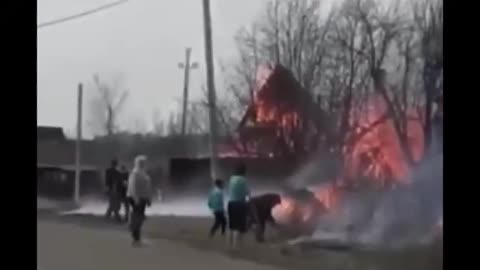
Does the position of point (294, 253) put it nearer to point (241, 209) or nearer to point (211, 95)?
point (241, 209)

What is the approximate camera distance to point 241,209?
11914 millimetres

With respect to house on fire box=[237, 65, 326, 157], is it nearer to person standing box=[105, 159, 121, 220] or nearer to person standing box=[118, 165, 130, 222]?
person standing box=[118, 165, 130, 222]

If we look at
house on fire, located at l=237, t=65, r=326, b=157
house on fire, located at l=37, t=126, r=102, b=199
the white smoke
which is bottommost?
the white smoke

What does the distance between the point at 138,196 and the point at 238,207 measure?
1191mm

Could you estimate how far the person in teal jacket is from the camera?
12.1 metres

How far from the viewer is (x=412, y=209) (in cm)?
1155

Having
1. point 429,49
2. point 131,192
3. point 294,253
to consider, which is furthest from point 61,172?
point 429,49

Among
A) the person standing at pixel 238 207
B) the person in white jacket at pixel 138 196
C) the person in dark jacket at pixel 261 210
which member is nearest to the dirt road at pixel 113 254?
the person in white jacket at pixel 138 196

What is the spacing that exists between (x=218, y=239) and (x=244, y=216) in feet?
1.49

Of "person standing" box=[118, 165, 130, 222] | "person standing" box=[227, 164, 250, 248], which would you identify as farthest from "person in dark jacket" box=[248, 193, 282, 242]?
"person standing" box=[118, 165, 130, 222]

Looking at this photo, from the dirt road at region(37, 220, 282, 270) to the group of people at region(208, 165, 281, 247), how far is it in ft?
2.56

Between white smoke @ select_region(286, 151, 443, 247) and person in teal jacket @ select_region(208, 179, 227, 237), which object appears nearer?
white smoke @ select_region(286, 151, 443, 247)
